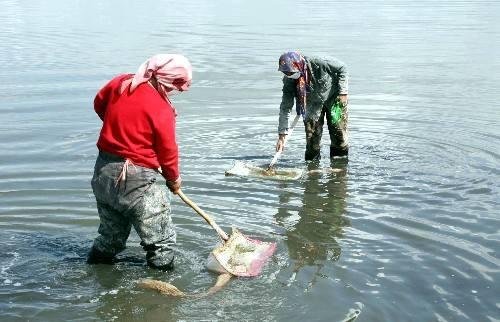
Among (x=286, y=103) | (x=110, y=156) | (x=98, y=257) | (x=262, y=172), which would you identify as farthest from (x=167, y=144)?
(x=286, y=103)

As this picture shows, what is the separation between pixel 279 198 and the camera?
8.76 meters

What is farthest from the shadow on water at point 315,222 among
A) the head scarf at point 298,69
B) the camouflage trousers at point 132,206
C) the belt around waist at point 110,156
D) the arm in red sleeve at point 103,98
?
the arm in red sleeve at point 103,98

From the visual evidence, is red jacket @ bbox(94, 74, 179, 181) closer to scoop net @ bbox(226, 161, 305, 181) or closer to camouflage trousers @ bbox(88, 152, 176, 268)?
camouflage trousers @ bbox(88, 152, 176, 268)

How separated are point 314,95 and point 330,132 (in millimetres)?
857

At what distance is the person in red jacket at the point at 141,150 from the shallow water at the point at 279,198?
618 millimetres

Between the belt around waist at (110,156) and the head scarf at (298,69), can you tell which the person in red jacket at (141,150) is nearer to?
the belt around waist at (110,156)

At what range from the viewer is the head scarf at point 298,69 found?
30.5 feet

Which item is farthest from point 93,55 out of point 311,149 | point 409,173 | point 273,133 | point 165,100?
point 165,100

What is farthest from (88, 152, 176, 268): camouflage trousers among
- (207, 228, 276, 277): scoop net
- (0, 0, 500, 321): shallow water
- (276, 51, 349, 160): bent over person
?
(276, 51, 349, 160): bent over person

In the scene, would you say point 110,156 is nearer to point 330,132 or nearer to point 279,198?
point 279,198

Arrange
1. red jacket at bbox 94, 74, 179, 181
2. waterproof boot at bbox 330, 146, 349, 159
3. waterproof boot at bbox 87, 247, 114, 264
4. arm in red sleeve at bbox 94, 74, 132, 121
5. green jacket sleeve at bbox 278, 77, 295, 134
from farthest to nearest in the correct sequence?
waterproof boot at bbox 330, 146, 349, 159 → green jacket sleeve at bbox 278, 77, 295, 134 → waterproof boot at bbox 87, 247, 114, 264 → arm in red sleeve at bbox 94, 74, 132, 121 → red jacket at bbox 94, 74, 179, 181

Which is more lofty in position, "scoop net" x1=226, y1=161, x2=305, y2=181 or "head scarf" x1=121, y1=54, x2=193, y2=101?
"head scarf" x1=121, y1=54, x2=193, y2=101

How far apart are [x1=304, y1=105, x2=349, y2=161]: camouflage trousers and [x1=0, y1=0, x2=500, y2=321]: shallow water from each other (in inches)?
9.8

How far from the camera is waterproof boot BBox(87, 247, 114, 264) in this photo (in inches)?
246
